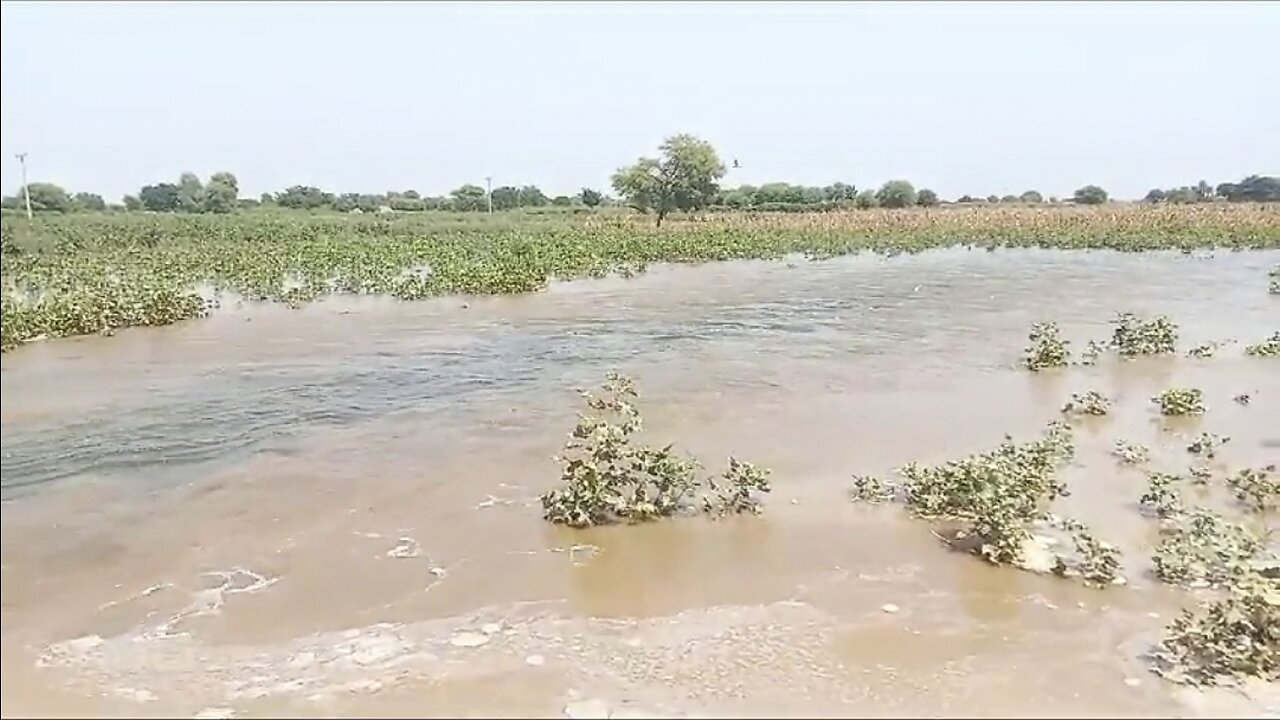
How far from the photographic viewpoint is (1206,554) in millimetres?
5426

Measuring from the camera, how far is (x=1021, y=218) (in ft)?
130

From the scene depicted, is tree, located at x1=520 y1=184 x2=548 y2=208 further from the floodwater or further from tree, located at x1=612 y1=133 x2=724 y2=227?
the floodwater

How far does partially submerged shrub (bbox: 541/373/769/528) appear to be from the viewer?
630 centimetres

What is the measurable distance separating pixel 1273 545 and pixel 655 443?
421 centimetres

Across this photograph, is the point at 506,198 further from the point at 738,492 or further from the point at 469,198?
the point at 738,492

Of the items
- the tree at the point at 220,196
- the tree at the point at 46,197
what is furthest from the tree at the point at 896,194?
the tree at the point at 46,197

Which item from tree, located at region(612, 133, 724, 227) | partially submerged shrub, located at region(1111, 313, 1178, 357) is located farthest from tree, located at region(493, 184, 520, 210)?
partially submerged shrub, located at region(1111, 313, 1178, 357)

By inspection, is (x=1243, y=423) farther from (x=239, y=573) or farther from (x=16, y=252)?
(x=16, y=252)

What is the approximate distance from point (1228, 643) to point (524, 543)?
350cm

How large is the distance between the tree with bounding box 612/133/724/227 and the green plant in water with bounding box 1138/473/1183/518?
33.7 m

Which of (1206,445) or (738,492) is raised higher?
(738,492)

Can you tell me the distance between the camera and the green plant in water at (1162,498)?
251 inches

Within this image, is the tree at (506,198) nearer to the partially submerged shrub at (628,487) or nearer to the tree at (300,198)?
the tree at (300,198)

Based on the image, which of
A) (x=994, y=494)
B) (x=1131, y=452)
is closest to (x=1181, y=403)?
(x=1131, y=452)
